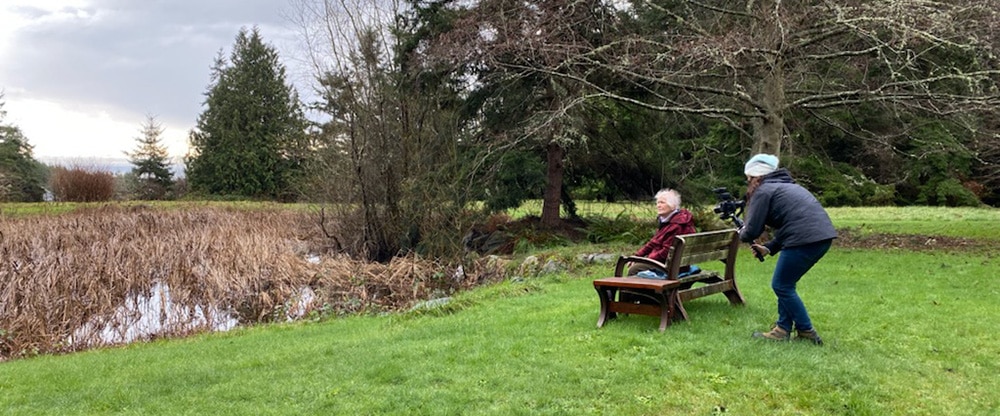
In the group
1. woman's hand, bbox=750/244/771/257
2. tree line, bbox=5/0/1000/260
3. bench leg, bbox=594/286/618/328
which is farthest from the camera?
tree line, bbox=5/0/1000/260

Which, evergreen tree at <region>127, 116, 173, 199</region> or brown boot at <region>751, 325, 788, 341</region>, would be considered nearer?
brown boot at <region>751, 325, 788, 341</region>

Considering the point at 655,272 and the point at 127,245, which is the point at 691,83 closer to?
the point at 655,272

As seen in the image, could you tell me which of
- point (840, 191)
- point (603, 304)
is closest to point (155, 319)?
point (603, 304)

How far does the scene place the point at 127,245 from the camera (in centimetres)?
1168

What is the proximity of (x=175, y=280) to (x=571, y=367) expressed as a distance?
26.6 ft

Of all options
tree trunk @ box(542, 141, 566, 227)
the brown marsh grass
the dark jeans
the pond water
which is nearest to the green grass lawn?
the dark jeans

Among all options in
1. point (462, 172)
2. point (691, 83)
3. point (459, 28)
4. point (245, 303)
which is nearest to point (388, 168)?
point (462, 172)

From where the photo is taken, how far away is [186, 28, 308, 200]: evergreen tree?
1547 inches

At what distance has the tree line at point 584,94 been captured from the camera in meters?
10.1

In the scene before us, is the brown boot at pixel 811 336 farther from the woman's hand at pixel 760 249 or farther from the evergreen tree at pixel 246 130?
the evergreen tree at pixel 246 130

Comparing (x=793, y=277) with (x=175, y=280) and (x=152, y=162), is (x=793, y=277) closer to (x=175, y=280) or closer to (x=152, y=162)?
(x=175, y=280)

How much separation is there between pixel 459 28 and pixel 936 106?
327 inches

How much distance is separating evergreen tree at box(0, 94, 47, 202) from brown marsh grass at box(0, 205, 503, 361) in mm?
17072

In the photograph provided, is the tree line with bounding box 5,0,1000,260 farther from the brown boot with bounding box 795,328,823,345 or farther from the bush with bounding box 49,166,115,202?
the bush with bounding box 49,166,115,202
